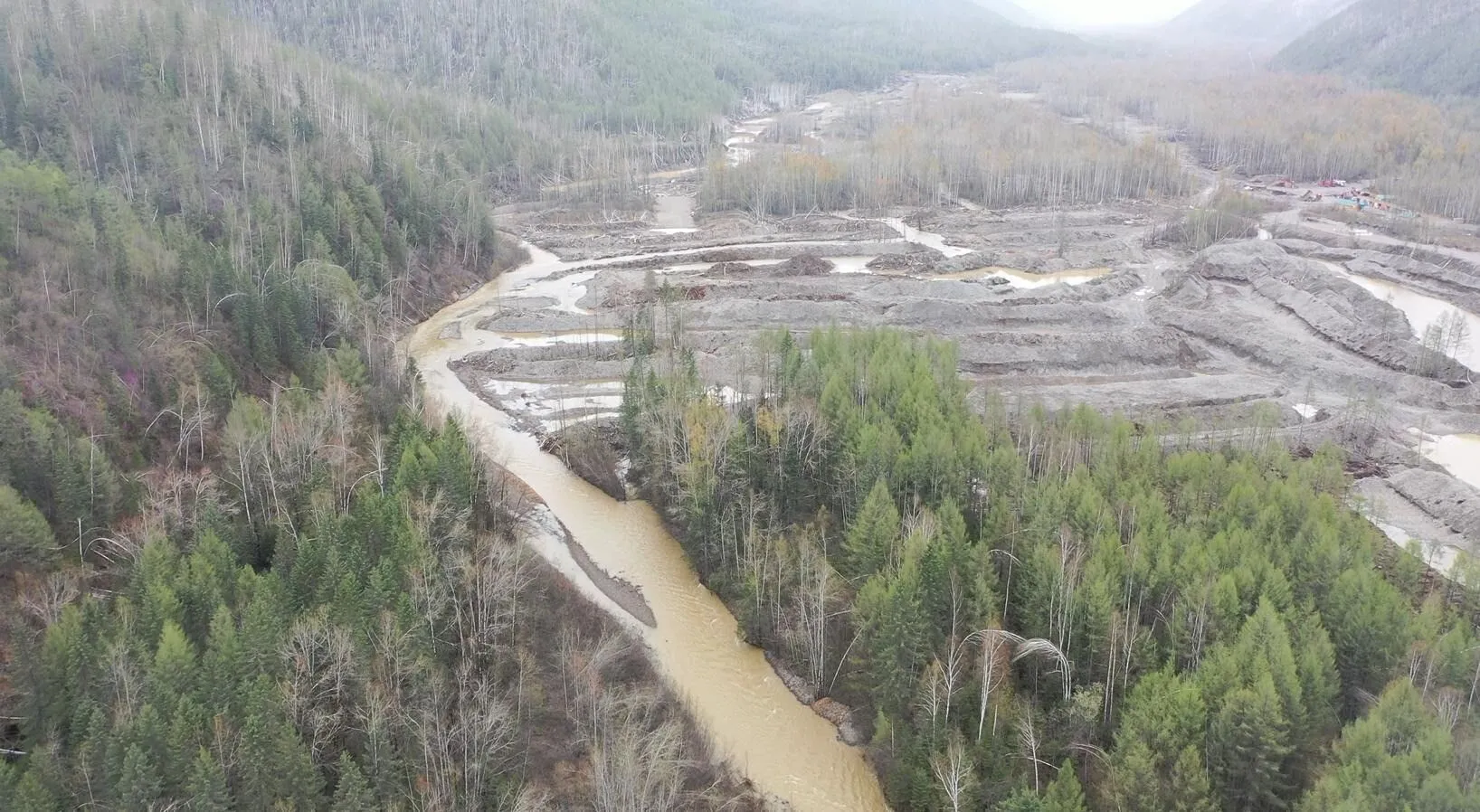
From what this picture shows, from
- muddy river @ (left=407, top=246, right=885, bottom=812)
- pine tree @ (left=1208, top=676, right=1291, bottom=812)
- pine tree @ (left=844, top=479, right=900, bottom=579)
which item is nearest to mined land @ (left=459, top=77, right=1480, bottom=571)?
muddy river @ (left=407, top=246, right=885, bottom=812)

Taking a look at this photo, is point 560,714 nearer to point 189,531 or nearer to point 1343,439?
point 189,531

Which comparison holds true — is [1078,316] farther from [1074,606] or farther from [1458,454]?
[1074,606]

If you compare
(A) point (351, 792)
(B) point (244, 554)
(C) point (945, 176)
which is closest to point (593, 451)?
(B) point (244, 554)

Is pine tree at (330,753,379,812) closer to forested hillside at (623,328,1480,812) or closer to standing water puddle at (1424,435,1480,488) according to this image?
forested hillside at (623,328,1480,812)

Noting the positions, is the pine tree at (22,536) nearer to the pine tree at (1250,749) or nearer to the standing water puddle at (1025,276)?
the pine tree at (1250,749)

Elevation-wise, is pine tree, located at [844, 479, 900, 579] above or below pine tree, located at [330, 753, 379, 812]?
above

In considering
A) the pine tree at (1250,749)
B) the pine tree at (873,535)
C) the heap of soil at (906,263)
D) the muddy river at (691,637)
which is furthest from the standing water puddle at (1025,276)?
the pine tree at (1250,749)

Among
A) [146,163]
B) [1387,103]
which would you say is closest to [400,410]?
[146,163]
